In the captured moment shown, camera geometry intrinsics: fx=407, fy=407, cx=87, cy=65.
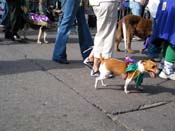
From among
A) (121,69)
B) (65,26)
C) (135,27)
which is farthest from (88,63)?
(135,27)

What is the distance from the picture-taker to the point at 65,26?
697cm

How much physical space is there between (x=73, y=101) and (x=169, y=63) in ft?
6.85

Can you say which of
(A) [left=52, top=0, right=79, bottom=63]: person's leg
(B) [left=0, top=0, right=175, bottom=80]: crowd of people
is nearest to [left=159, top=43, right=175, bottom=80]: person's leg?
(B) [left=0, top=0, right=175, bottom=80]: crowd of people

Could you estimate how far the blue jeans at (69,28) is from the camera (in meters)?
6.83

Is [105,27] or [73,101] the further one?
[105,27]

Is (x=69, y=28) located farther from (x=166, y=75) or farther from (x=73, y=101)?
(x=73, y=101)

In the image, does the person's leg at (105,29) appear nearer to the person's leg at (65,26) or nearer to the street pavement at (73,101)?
the street pavement at (73,101)

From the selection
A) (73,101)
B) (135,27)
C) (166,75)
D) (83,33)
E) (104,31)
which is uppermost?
(104,31)

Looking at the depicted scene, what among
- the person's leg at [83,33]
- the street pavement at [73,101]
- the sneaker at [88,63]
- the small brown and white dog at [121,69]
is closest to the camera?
the street pavement at [73,101]

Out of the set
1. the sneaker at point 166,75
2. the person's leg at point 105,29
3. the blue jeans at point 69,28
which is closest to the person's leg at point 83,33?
the blue jeans at point 69,28

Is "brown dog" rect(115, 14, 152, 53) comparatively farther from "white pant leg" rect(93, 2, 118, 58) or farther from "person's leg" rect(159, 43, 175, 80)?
"white pant leg" rect(93, 2, 118, 58)

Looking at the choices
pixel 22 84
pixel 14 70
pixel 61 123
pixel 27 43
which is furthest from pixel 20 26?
pixel 61 123

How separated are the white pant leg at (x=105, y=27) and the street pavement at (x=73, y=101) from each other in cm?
47

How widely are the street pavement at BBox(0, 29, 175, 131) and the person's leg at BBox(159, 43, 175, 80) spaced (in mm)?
132
